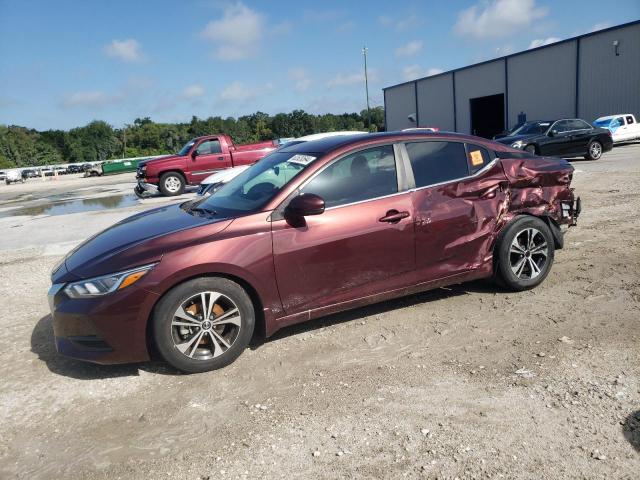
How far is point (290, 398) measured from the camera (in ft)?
11.0

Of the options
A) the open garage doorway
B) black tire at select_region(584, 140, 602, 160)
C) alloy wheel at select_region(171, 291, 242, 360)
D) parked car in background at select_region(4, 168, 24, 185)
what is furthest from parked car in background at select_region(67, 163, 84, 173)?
alloy wheel at select_region(171, 291, 242, 360)

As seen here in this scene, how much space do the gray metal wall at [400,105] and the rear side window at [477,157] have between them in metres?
42.0

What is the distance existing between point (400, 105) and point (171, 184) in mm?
35273

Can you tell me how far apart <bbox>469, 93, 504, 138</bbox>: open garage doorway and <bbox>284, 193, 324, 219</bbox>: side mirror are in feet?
123

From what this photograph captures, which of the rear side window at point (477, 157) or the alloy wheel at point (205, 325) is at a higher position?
the rear side window at point (477, 157)

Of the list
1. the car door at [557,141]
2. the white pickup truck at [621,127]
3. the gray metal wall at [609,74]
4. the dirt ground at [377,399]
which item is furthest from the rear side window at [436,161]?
the gray metal wall at [609,74]

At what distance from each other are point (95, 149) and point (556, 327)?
98034 mm

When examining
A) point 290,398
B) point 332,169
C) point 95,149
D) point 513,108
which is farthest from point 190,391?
point 95,149

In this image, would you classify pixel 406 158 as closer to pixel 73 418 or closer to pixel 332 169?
pixel 332 169

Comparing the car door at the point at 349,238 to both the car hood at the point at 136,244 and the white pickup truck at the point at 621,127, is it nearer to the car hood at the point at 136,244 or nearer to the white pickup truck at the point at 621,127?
the car hood at the point at 136,244

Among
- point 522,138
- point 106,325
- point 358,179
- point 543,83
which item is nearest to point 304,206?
point 358,179

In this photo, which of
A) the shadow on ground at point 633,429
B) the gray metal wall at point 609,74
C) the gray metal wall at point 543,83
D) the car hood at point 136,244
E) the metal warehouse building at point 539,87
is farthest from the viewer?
the gray metal wall at point 543,83

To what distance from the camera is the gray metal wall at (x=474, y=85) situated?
117ft

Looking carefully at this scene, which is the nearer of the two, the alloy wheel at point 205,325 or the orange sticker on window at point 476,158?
the alloy wheel at point 205,325
